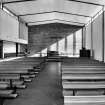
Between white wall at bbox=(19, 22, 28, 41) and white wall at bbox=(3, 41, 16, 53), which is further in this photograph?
white wall at bbox=(19, 22, 28, 41)

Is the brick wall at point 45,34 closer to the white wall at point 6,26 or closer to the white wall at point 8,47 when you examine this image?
the white wall at point 8,47

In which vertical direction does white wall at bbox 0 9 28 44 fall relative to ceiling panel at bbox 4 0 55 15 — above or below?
below

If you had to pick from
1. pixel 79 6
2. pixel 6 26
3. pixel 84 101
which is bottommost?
pixel 84 101

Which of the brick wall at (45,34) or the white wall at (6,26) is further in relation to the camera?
the brick wall at (45,34)

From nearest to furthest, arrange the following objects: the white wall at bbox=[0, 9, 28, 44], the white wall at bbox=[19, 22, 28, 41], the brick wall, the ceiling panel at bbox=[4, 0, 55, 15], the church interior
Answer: the church interior
the white wall at bbox=[0, 9, 28, 44]
the ceiling panel at bbox=[4, 0, 55, 15]
the white wall at bbox=[19, 22, 28, 41]
the brick wall

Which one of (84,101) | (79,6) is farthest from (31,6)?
(84,101)

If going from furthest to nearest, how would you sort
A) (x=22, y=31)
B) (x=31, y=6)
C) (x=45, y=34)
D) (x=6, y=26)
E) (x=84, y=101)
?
(x=45, y=34)
(x=22, y=31)
(x=31, y=6)
(x=6, y=26)
(x=84, y=101)

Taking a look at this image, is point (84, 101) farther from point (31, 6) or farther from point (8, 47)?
point (8, 47)

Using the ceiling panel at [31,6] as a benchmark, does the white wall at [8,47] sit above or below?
below

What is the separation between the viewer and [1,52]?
10305 millimetres

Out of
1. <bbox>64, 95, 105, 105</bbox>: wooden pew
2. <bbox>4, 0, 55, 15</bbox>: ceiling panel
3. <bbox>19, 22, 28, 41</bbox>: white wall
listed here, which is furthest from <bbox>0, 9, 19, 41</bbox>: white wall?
<bbox>64, 95, 105, 105</bbox>: wooden pew

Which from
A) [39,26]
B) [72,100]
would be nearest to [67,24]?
[39,26]

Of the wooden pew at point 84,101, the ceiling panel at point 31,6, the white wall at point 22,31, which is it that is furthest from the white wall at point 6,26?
the wooden pew at point 84,101

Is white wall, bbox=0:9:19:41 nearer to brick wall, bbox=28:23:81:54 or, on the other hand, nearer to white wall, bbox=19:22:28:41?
white wall, bbox=19:22:28:41
